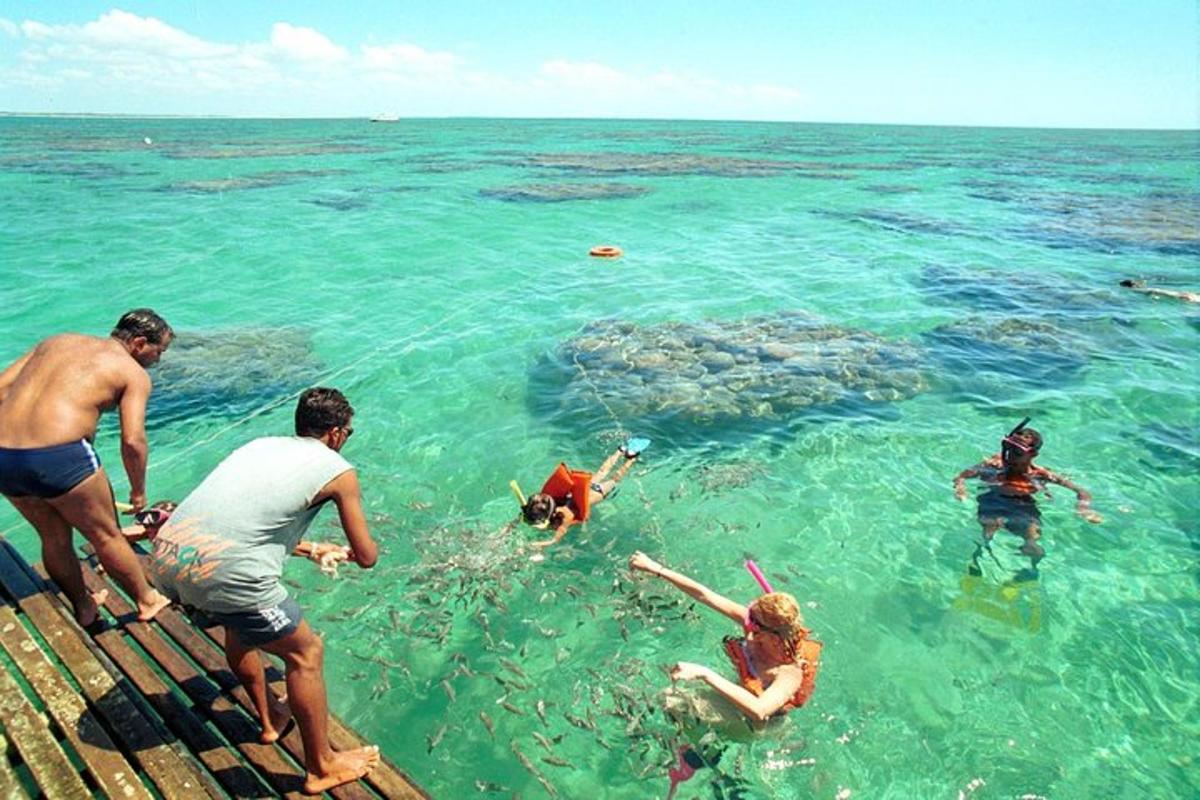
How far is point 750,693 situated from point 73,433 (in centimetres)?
540

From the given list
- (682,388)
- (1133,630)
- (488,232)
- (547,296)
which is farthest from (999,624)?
(488,232)

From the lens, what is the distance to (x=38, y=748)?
4270 mm

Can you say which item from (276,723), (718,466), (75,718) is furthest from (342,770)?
(718,466)

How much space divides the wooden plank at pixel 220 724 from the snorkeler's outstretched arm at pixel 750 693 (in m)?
2.80

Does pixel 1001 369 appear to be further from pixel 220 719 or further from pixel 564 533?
pixel 220 719

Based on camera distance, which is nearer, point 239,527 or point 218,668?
point 239,527

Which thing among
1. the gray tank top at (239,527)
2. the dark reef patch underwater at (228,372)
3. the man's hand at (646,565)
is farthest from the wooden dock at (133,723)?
the dark reef patch underwater at (228,372)

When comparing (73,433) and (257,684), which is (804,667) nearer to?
(257,684)

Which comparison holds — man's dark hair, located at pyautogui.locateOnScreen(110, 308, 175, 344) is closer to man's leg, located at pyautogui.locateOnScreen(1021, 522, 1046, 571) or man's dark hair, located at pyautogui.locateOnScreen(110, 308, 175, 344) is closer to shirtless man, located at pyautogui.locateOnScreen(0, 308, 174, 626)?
shirtless man, located at pyautogui.locateOnScreen(0, 308, 174, 626)

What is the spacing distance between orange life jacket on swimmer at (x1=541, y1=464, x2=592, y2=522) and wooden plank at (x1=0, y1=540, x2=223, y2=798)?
4.81 meters

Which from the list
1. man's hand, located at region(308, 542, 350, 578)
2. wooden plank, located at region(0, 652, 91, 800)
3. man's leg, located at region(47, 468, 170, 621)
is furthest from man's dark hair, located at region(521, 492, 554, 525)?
wooden plank, located at region(0, 652, 91, 800)

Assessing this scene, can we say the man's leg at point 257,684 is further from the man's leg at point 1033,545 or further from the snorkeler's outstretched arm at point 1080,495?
the snorkeler's outstretched arm at point 1080,495

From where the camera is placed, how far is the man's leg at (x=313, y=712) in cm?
407

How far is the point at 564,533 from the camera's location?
8.78 metres
